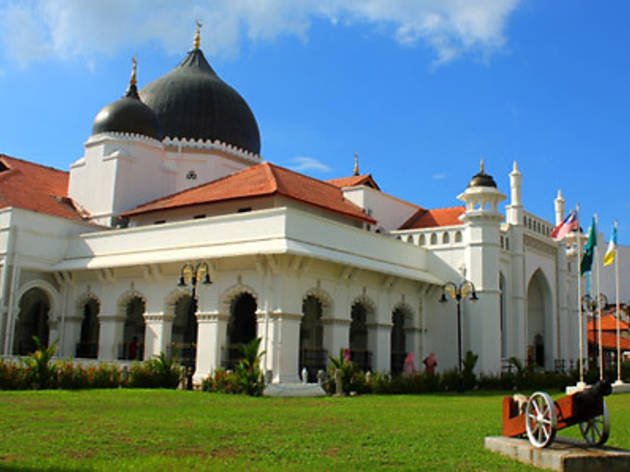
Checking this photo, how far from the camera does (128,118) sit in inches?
1222

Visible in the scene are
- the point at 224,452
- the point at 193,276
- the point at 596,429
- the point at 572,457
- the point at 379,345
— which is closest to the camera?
the point at 572,457

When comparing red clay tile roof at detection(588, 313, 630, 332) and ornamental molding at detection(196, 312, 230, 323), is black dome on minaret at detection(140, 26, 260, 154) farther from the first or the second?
red clay tile roof at detection(588, 313, 630, 332)

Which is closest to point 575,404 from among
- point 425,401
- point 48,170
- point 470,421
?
point 470,421

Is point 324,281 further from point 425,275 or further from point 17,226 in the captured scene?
point 17,226

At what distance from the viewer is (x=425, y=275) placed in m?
27.7

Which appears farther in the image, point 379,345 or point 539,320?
point 539,320

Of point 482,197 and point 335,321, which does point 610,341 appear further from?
point 335,321

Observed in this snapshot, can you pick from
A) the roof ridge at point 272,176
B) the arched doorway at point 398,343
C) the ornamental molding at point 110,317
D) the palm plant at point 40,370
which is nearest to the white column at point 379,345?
A: the arched doorway at point 398,343

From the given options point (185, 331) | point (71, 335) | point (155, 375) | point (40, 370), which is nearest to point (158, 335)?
point (185, 331)

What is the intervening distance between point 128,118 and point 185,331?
10.0 m

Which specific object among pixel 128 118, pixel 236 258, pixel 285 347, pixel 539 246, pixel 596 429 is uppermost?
pixel 128 118

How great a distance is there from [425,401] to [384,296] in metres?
8.66

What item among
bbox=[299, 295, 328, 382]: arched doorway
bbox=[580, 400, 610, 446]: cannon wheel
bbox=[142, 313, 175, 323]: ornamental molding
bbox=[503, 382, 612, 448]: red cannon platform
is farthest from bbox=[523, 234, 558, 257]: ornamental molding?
bbox=[503, 382, 612, 448]: red cannon platform

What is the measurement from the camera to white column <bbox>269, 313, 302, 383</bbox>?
72.7ft
